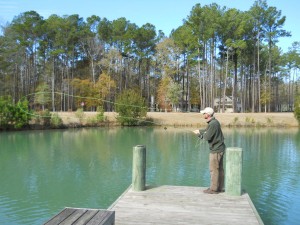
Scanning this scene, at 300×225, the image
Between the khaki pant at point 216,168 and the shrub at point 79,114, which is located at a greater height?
Answer: the shrub at point 79,114

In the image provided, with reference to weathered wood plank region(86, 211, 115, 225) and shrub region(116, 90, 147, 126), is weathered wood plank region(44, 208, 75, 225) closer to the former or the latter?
weathered wood plank region(86, 211, 115, 225)

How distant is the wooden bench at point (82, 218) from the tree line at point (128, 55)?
45668 mm

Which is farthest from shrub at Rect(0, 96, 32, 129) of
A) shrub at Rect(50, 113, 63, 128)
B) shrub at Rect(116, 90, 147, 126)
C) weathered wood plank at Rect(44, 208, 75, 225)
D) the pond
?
weathered wood plank at Rect(44, 208, 75, 225)

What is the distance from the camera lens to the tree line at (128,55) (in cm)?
5197

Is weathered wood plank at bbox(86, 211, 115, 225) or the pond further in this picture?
the pond

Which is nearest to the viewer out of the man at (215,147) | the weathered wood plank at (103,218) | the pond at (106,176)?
the weathered wood plank at (103,218)

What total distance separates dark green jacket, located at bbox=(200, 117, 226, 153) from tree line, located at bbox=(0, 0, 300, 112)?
43.7 m

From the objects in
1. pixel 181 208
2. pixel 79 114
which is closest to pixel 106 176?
pixel 181 208

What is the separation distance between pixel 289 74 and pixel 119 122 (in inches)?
1701

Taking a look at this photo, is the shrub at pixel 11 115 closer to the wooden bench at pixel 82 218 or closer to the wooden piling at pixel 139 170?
the wooden piling at pixel 139 170

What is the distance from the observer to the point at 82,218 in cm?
480

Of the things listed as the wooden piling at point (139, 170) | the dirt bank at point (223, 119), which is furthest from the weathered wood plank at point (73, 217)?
the dirt bank at point (223, 119)

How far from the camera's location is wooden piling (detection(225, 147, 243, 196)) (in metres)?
7.72

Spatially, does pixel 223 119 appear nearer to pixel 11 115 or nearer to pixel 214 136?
pixel 11 115
